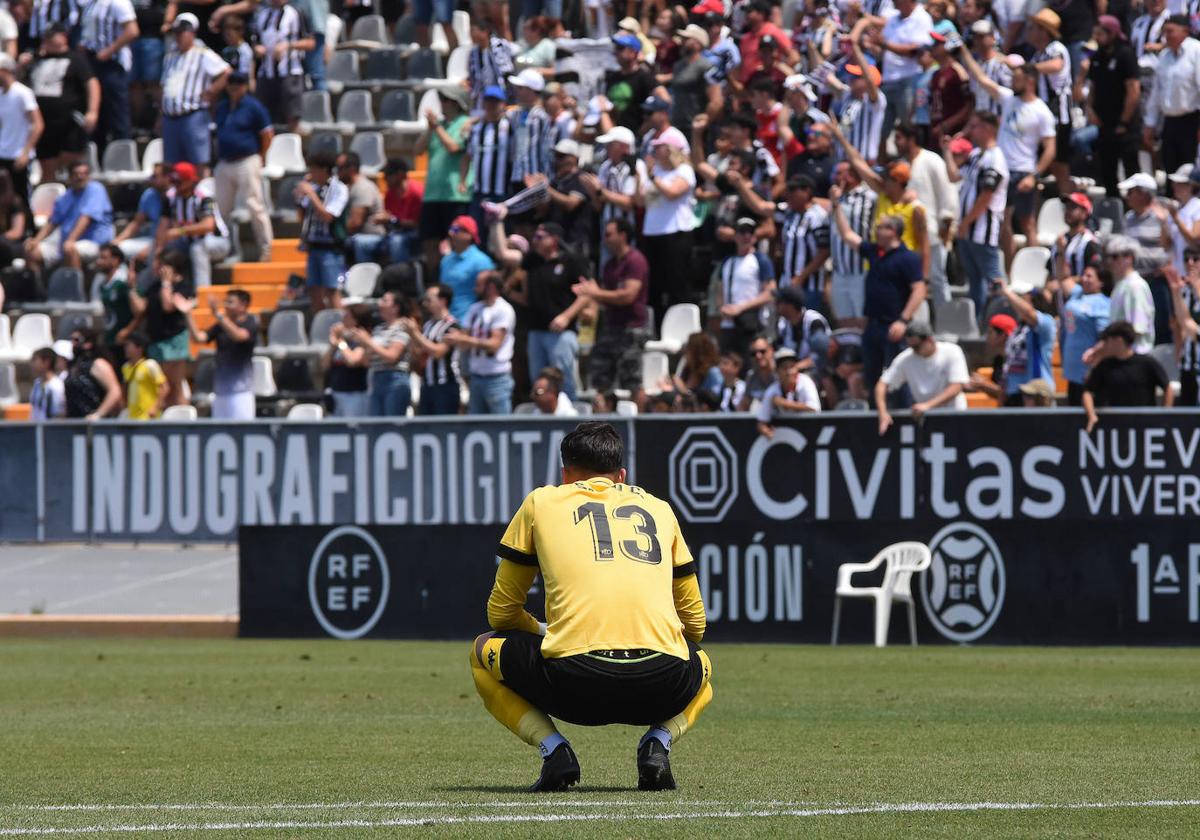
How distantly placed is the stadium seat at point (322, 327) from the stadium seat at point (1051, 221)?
7.79 m

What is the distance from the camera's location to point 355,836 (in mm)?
7004

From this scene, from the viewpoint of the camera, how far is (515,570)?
8.06 m

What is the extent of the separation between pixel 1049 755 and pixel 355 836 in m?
3.97

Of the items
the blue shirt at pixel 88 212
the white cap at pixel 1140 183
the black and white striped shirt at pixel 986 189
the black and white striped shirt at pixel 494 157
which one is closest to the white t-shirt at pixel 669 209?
the black and white striped shirt at pixel 494 157


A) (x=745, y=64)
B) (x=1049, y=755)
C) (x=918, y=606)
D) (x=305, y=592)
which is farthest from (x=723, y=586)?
(x=1049, y=755)

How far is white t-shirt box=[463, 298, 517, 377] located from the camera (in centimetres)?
2141

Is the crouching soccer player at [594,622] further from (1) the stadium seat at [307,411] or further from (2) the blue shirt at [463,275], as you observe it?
(1) the stadium seat at [307,411]

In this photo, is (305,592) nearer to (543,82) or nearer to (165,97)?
(543,82)

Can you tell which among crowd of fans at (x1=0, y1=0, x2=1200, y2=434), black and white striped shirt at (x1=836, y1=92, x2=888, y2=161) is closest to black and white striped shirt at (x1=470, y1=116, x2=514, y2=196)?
crowd of fans at (x1=0, y1=0, x2=1200, y2=434)

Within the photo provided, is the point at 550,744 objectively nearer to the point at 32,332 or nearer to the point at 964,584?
the point at 964,584

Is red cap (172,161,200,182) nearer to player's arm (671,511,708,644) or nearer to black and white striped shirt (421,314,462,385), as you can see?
black and white striped shirt (421,314,462,385)

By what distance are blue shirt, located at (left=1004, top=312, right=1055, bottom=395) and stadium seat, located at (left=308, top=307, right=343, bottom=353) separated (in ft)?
26.5

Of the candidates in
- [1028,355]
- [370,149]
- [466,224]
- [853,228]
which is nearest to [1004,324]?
[1028,355]

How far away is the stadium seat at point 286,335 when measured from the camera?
80.7ft
